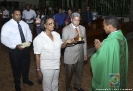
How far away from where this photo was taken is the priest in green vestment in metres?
2.55

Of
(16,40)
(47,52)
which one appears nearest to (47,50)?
(47,52)

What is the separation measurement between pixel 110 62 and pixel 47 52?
894 mm

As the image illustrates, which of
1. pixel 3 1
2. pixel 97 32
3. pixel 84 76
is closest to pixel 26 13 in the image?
pixel 97 32

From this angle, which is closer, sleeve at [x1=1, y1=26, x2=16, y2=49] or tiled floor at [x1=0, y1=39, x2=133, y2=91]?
sleeve at [x1=1, y1=26, x2=16, y2=49]

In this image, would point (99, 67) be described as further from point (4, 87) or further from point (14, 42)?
point (4, 87)

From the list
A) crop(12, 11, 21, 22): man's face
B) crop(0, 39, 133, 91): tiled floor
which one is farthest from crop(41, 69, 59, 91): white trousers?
crop(12, 11, 21, 22): man's face

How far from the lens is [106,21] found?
2598 mm

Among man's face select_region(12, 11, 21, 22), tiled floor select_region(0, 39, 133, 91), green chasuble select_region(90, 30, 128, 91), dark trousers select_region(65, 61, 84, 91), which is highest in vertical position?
man's face select_region(12, 11, 21, 22)

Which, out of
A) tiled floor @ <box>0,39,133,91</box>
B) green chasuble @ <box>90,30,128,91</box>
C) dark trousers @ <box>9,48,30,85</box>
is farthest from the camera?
tiled floor @ <box>0,39,133,91</box>

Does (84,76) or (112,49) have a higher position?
(112,49)

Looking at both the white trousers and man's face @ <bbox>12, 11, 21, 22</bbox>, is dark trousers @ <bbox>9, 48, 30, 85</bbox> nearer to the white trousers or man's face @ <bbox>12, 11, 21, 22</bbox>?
man's face @ <bbox>12, 11, 21, 22</bbox>

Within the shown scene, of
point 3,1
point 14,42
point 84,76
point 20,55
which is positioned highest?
point 3,1

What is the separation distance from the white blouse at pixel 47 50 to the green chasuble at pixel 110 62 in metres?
0.56

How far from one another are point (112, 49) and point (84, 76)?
2.40 m
